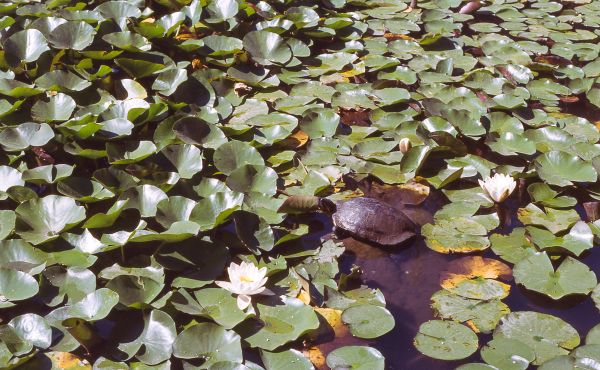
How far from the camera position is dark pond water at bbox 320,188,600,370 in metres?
2.78

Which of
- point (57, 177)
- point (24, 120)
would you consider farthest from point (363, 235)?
point (24, 120)

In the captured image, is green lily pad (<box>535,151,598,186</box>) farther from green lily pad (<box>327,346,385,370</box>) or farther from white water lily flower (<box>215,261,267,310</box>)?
white water lily flower (<box>215,261,267,310</box>)

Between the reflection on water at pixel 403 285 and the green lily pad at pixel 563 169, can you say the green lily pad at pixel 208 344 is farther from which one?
the green lily pad at pixel 563 169

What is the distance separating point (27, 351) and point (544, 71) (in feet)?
13.6

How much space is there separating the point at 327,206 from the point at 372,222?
253 millimetres

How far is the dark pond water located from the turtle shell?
0.06 meters

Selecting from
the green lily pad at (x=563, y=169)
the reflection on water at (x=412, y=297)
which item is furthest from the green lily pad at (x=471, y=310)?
the green lily pad at (x=563, y=169)

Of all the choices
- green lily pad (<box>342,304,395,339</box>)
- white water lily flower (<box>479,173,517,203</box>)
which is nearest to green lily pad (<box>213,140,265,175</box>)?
green lily pad (<box>342,304,395,339</box>)

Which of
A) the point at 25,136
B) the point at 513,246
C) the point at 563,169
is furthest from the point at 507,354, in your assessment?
the point at 25,136

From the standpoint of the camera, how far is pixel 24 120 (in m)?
3.73

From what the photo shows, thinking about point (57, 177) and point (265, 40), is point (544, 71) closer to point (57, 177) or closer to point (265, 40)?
point (265, 40)

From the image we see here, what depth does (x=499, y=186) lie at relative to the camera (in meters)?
3.56

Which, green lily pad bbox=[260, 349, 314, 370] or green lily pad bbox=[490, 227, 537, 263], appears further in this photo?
green lily pad bbox=[490, 227, 537, 263]

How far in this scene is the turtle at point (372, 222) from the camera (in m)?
3.37
